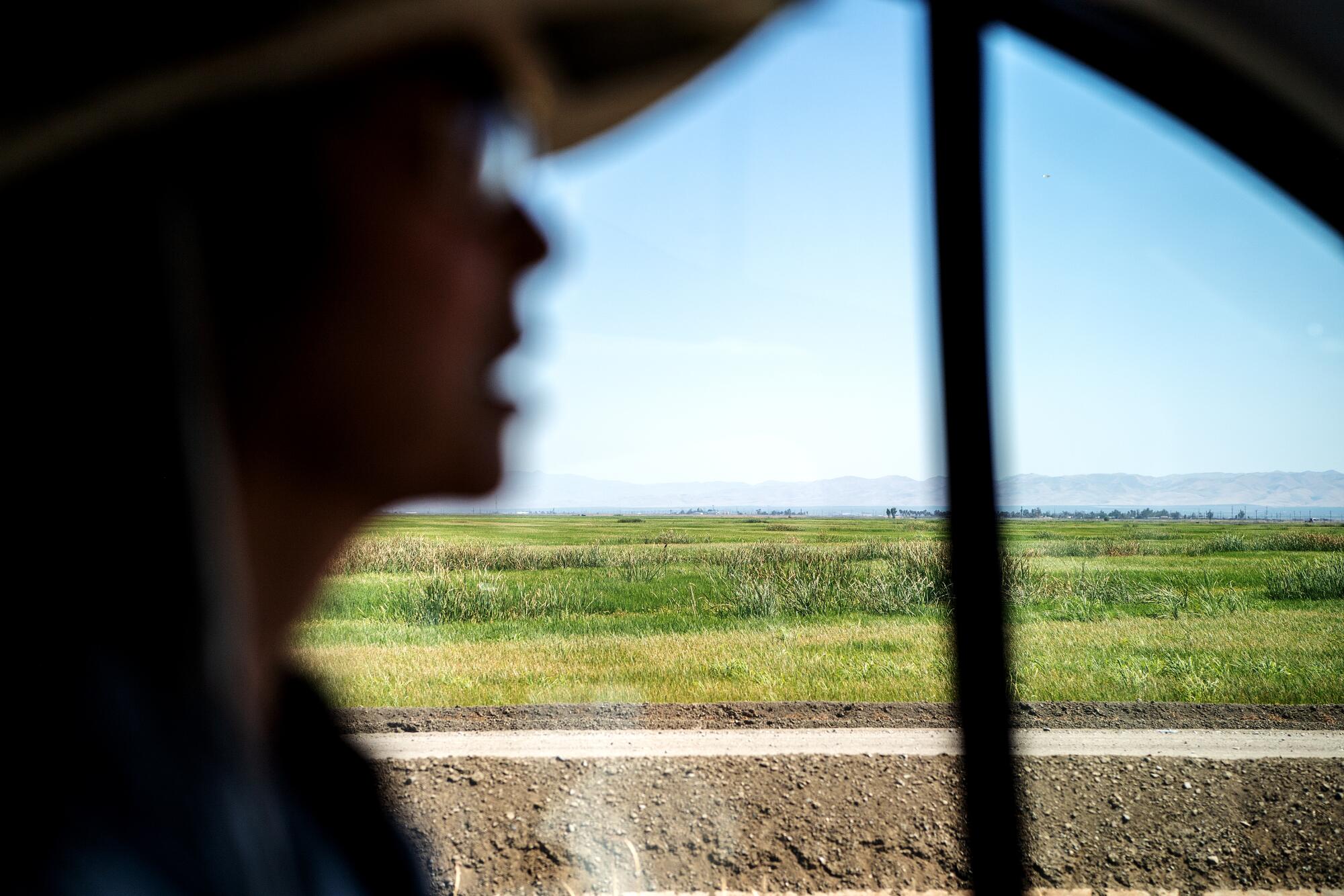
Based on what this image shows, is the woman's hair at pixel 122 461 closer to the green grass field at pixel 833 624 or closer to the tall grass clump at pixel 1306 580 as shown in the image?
the green grass field at pixel 833 624

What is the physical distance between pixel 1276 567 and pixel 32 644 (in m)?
12.6

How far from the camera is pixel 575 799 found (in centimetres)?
489

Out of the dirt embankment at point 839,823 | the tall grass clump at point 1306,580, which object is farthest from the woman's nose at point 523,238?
the tall grass clump at point 1306,580

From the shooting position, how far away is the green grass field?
24.1 ft

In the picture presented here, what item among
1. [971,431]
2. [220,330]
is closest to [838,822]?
[971,431]

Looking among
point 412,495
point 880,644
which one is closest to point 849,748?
point 880,644

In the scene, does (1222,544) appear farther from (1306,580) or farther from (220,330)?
(220,330)

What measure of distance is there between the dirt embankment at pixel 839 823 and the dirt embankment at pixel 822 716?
43.7 inches

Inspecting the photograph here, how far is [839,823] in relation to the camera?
465cm

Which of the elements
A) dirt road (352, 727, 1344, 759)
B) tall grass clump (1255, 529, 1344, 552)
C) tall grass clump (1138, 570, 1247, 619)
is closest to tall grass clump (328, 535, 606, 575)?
dirt road (352, 727, 1344, 759)

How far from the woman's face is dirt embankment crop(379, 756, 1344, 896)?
3322 millimetres

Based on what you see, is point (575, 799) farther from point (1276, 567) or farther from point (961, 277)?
point (1276, 567)

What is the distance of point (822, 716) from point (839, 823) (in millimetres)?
2301

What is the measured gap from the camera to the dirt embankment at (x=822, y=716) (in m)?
6.32
